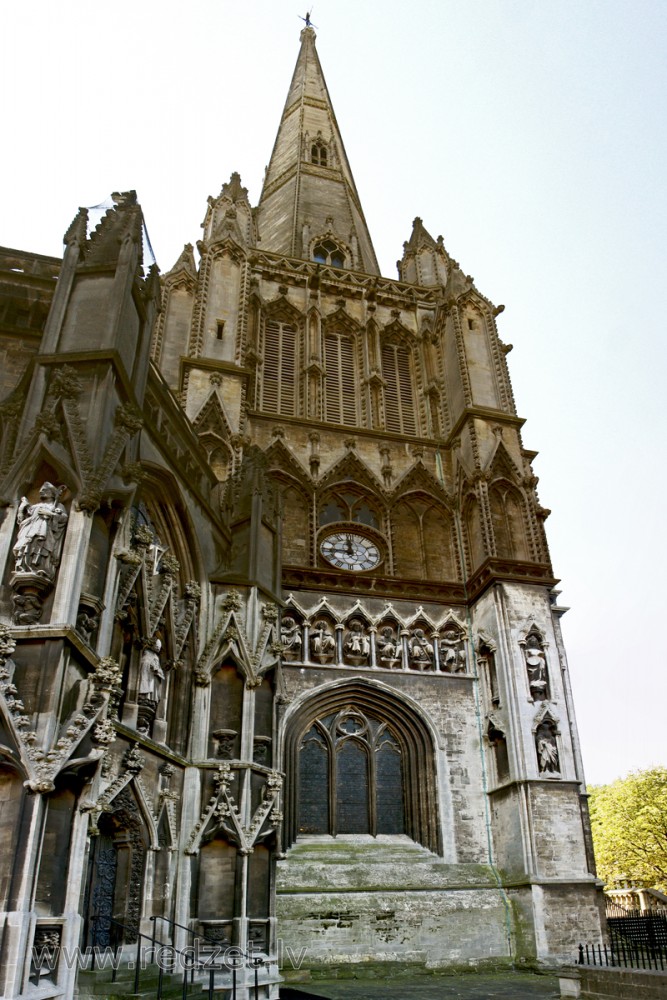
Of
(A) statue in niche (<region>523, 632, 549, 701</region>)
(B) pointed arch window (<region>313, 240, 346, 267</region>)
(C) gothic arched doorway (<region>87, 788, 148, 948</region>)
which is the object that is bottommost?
(C) gothic arched doorway (<region>87, 788, 148, 948</region>)

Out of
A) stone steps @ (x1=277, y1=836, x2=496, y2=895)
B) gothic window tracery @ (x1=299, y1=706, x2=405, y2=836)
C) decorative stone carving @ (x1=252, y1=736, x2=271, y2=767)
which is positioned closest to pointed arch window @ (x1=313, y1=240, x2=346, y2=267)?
gothic window tracery @ (x1=299, y1=706, x2=405, y2=836)

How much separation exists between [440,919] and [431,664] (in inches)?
216

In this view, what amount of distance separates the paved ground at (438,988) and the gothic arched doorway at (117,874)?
12.0 feet

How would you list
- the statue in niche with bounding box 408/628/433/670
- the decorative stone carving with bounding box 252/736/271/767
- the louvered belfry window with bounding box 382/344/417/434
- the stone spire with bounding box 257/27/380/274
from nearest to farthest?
the decorative stone carving with bounding box 252/736/271/767
the statue in niche with bounding box 408/628/433/670
the louvered belfry window with bounding box 382/344/417/434
the stone spire with bounding box 257/27/380/274

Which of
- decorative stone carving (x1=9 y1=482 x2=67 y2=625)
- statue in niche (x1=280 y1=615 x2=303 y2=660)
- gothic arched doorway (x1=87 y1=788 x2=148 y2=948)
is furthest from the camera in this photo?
statue in niche (x1=280 y1=615 x2=303 y2=660)

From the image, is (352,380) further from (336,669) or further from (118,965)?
(118,965)

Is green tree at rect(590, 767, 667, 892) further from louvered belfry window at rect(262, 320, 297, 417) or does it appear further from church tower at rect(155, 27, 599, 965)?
louvered belfry window at rect(262, 320, 297, 417)

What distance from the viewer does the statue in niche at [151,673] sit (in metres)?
11.1

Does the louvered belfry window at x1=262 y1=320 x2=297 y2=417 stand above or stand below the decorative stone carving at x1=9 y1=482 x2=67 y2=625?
above

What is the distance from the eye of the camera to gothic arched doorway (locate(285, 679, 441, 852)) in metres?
17.1

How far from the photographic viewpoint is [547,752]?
660 inches

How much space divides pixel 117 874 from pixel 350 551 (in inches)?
466

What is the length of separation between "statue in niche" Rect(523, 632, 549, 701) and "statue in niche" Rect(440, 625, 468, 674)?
5.73ft

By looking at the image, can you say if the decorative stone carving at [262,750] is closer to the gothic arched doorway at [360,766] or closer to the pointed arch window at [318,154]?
the gothic arched doorway at [360,766]
